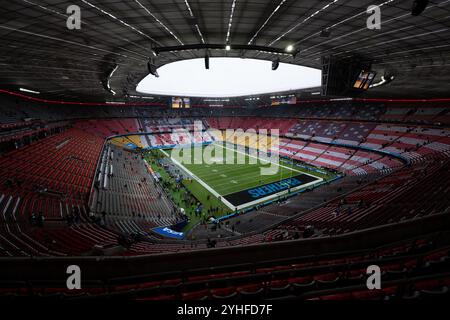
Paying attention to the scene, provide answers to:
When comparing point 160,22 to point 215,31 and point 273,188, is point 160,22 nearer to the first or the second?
point 215,31

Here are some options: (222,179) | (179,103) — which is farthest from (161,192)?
(179,103)

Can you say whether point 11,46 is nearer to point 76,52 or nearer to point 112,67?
point 76,52

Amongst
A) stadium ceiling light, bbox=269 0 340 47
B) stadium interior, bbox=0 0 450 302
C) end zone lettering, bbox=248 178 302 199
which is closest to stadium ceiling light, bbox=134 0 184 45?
stadium interior, bbox=0 0 450 302

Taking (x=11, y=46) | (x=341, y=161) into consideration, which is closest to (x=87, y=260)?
(x=11, y=46)

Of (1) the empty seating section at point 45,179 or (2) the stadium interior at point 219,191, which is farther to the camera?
(1) the empty seating section at point 45,179

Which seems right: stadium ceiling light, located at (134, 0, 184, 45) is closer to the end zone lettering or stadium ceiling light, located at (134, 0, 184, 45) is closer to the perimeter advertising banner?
the perimeter advertising banner

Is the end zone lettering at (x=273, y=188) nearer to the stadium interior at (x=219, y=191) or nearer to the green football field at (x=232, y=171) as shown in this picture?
the stadium interior at (x=219, y=191)

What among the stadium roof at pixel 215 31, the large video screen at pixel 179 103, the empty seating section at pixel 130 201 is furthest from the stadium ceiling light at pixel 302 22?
the large video screen at pixel 179 103
